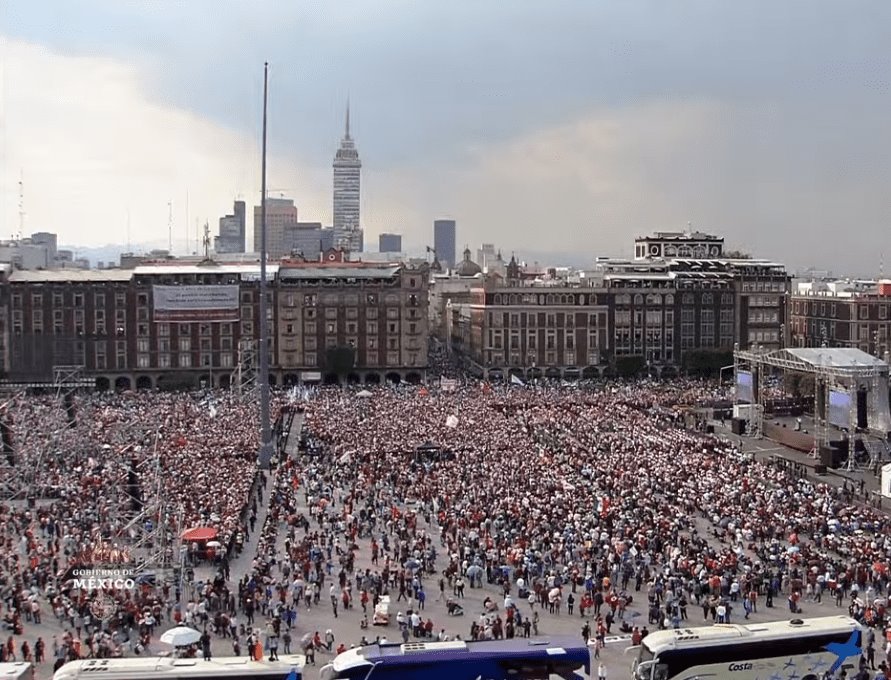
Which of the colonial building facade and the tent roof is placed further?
the colonial building facade

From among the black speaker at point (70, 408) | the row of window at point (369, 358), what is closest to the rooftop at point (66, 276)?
the row of window at point (369, 358)

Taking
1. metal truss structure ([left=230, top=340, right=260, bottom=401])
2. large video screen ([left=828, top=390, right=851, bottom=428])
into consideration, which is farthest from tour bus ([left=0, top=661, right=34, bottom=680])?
metal truss structure ([left=230, top=340, right=260, bottom=401])

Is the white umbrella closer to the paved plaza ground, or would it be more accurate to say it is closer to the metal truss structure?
the paved plaza ground

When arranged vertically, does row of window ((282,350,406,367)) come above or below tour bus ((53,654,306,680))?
above

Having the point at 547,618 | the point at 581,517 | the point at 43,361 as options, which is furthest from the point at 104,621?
the point at 43,361

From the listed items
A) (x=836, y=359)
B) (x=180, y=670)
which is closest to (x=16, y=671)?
(x=180, y=670)

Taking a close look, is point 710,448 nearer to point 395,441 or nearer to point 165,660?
point 395,441

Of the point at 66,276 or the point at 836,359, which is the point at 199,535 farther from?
the point at 66,276
